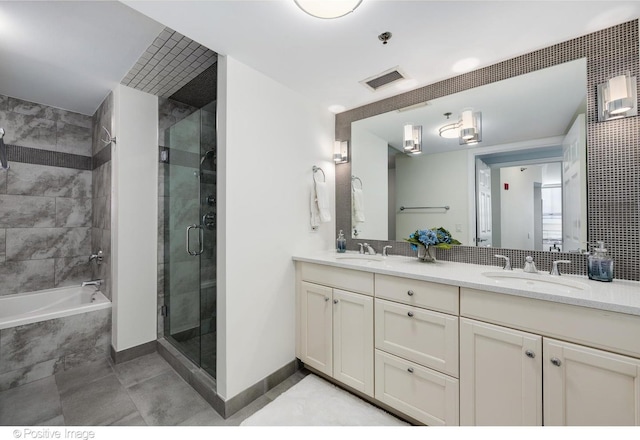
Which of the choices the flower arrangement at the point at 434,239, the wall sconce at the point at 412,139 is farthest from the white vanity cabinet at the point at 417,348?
the wall sconce at the point at 412,139

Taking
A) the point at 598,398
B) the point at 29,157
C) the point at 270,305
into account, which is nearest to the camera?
the point at 598,398

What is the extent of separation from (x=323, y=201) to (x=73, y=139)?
2916mm

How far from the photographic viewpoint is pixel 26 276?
2.68 m

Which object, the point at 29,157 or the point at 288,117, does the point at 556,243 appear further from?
the point at 29,157

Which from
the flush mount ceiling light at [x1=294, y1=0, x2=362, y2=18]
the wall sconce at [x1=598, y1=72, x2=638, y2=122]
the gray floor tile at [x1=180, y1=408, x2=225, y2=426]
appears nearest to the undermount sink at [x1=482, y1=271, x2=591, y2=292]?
the wall sconce at [x1=598, y1=72, x2=638, y2=122]

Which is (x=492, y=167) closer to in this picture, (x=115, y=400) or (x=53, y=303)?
(x=115, y=400)

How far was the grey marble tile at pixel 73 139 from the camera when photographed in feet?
9.43

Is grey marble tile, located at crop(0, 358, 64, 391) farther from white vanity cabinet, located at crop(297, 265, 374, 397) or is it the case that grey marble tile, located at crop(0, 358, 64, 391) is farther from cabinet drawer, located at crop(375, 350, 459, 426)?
cabinet drawer, located at crop(375, 350, 459, 426)

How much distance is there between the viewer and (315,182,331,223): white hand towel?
2354 millimetres

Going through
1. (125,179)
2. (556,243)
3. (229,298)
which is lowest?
(229,298)

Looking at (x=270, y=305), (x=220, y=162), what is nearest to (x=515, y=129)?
(x=220, y=162)

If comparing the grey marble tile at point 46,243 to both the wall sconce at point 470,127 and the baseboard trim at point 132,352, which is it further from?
the wall sconce at point 470,127

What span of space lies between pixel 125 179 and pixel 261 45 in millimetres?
1722

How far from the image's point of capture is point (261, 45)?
162cm
